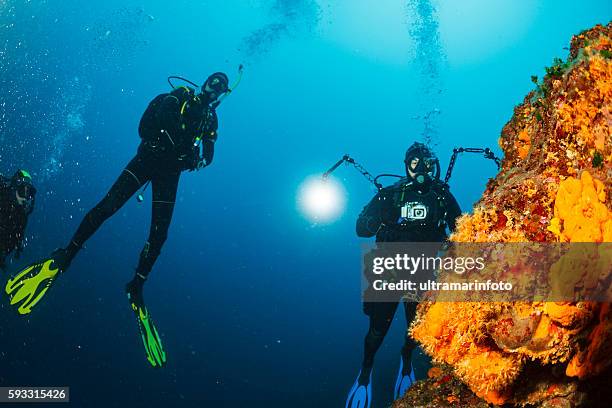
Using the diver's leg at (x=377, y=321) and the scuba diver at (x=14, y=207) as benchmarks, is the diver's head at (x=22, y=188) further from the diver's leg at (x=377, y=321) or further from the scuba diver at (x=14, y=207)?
the diver's leg at (x=377, y=321)

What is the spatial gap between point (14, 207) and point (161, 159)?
2.96 m

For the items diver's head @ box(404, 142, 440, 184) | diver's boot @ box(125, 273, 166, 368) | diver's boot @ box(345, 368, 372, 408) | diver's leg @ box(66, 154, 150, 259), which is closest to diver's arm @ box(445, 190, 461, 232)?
diver's head @ box(404, 142, 440, 184)

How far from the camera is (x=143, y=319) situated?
331 inches

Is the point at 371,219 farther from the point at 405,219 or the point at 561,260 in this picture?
the point at 561,260

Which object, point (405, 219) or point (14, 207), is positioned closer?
point (405, 219)

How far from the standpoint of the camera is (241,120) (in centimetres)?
6172

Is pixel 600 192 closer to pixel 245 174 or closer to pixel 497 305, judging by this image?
pixel 497 305

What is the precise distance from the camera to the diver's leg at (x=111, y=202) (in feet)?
24.9

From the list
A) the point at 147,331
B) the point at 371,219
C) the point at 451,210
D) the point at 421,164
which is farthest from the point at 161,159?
the point at 451,210

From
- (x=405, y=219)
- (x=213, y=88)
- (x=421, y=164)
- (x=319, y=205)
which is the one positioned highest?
(x=319, y=205)

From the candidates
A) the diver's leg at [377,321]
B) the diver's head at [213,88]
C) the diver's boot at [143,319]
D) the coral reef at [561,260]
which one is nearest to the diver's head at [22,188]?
the diver's boot at [143,319]

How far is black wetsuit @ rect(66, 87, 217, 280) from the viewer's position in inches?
304

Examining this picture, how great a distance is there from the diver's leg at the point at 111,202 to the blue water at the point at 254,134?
85.4 feet

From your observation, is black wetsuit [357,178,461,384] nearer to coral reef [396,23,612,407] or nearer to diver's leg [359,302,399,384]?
diver's leg [359,302,399,384]
